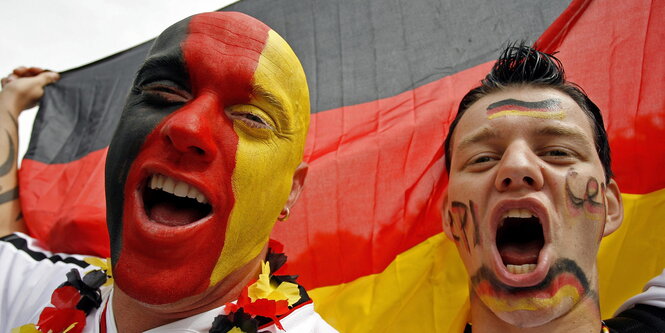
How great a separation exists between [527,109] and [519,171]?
379 mm

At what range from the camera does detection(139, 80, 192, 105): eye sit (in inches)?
79.8

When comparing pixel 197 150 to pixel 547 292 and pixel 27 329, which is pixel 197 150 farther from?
pixel 547 292

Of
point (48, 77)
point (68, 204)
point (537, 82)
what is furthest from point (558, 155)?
point (48, 77)

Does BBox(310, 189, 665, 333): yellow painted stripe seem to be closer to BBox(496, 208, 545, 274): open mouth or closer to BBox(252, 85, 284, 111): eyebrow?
BBox(496, 208, 545, 274): open mouth

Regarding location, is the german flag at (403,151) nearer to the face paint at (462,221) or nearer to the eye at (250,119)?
the face paint at (462,221)

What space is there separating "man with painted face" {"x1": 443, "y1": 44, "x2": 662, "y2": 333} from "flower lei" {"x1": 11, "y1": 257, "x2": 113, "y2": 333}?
1.62m

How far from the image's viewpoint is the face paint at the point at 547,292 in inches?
82.0

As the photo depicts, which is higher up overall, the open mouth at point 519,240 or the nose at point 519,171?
the nose at point 519,171

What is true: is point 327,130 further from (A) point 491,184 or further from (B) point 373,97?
(A) point 491,184

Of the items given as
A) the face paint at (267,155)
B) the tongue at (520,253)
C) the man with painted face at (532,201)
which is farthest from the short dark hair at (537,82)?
the face paint at (267,155)

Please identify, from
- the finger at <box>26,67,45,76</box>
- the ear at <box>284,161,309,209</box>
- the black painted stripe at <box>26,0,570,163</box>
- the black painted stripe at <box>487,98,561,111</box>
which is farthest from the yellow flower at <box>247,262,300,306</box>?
the finger at <box>26,67,45,76</box>

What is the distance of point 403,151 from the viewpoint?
3.16m

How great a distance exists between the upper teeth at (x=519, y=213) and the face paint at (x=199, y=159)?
0.93 metres

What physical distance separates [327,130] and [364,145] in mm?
329
